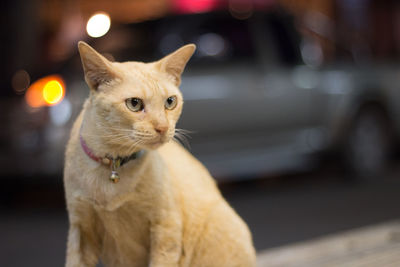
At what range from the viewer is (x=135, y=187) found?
1.67m

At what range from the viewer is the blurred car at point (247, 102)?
4.25 meters

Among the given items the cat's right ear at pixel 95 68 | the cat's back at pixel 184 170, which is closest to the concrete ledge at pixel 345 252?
the cat's back at pixel 184 170

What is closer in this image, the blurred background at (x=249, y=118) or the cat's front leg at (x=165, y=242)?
the cat's front leg at (x=165, y=242)

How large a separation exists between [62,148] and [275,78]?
81.8 inches

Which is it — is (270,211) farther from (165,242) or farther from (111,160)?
(111,160)

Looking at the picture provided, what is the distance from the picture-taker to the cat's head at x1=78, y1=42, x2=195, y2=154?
158cm

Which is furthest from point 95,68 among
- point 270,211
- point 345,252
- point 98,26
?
point 270,211

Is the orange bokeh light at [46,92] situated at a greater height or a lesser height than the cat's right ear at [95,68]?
greater

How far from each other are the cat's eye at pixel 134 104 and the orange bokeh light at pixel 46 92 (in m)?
2.69

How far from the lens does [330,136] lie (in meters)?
5.58

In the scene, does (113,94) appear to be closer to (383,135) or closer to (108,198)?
(108,198)

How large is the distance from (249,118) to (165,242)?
3341 millimetres

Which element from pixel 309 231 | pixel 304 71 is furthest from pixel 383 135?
pixel 309 231

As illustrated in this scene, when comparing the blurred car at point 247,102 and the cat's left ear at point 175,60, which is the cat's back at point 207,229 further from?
the blurred car at point 247,102
